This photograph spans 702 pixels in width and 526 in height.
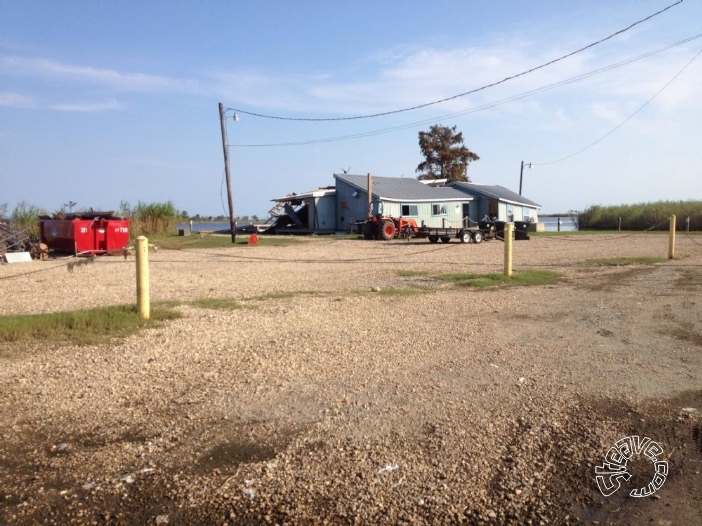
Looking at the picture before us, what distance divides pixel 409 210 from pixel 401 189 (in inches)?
114

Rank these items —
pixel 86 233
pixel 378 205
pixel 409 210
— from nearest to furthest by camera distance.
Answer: pixel 86 233 → pixel 378 205 → pixel 409 210

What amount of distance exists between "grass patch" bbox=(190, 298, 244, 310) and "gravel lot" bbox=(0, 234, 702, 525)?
259mm

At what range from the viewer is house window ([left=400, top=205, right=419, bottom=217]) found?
40125 millimetres

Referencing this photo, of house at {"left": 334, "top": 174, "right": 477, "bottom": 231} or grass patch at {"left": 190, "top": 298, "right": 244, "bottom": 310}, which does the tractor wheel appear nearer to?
house at {"left": 334, "top": 174, "right": 477, "bottom": 231}

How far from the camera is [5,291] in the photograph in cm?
1190

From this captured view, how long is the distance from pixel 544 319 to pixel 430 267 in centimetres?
794

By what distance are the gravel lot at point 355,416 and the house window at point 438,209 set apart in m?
32.8

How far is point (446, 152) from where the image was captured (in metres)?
63.6

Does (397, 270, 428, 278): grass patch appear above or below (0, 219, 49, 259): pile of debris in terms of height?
below

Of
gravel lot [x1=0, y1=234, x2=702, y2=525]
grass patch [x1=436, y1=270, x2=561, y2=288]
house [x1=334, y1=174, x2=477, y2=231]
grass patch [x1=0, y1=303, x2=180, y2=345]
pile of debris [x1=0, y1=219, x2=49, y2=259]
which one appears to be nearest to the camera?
gravel lot [x1=0, y1=234, x2=702, y2=525]

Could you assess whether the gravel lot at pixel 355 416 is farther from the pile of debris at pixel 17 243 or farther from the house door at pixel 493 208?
the house door at pixel 493 208

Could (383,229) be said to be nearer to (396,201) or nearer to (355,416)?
(396,201)

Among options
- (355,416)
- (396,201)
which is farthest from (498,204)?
(355,416)

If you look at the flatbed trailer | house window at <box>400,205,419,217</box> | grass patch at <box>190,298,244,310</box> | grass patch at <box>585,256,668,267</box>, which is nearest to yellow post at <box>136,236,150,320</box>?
grass patch at <box>190,298,244,310</box>
